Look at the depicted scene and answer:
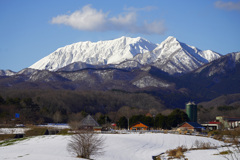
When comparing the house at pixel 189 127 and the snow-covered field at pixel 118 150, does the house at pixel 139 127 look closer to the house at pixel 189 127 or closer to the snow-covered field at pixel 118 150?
the house at pixel 189 127

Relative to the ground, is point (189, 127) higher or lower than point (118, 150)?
higher

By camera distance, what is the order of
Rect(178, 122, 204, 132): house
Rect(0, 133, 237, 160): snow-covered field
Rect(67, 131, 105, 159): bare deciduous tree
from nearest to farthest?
Rect(0, 133, 237, 160): snow-covered field < Rect(67, 131, 105, 159): bare deciduous tree < Rect(178, 122, 204, 132): house

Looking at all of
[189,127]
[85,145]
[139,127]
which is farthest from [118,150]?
[139,127]

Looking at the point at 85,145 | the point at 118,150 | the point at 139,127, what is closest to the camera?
the point at 85,145

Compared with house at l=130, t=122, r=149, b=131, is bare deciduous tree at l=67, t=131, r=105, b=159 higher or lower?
lower

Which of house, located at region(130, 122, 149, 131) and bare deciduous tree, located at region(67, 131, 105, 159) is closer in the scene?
bare deciduous tree, located at region(67, 131, 105, 159)

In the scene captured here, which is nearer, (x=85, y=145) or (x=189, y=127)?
(x=85, y=145)

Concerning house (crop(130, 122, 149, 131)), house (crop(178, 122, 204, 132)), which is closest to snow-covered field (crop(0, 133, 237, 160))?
house (crop(178, 122, 204, 132))

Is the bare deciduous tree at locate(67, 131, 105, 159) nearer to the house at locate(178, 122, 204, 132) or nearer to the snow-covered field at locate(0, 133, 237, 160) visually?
the snow-covered field at locate(0, 133, 237, 160)

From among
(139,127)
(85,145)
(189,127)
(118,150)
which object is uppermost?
(139,127)

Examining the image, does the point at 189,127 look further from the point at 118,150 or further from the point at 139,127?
the point at 118,150

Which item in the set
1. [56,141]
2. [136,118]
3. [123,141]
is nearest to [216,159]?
[123,141]

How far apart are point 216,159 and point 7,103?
95.4 metres

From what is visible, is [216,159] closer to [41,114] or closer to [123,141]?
[123,141]
